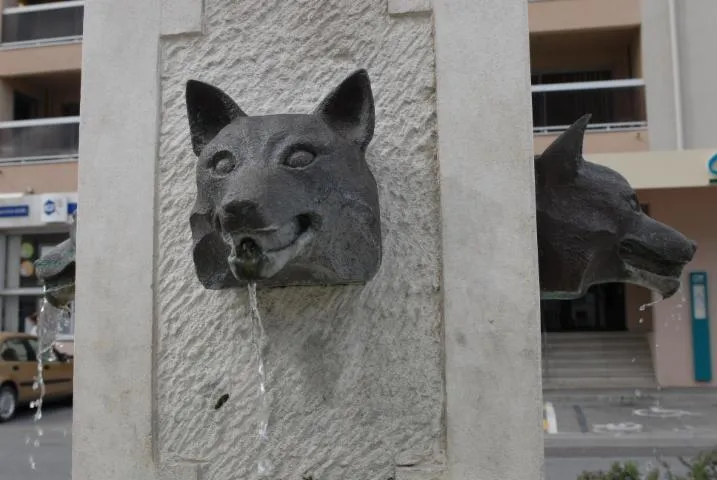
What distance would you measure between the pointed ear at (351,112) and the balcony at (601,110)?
439 inches

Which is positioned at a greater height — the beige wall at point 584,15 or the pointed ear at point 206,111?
the beige wall at point 584,15

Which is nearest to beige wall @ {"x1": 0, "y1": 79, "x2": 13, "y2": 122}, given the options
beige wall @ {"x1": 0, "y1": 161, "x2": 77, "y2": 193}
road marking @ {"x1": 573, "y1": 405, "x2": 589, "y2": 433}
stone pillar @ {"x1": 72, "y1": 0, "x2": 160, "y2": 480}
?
beige wall @ {"x1": 0, "y1": 161, "x2": 77, "y2": 193}

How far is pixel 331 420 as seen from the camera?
1.71 meters

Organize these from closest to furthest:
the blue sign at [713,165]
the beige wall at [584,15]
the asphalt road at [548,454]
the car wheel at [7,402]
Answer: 1. the asphalt road at [548,454]
2. the blue sign at [713,165]
3. the car wheel at [7,402]
4. the beige wall at [584,15]

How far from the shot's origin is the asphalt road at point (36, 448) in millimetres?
7787

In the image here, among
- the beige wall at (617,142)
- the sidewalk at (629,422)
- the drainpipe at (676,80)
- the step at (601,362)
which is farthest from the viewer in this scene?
the step at (601,362)

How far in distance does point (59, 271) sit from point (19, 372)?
10.7 m

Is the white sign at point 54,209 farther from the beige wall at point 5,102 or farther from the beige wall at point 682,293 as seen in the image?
the beige wall at point 682,293

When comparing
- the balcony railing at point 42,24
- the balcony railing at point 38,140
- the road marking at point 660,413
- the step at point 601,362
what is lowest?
the road marking at point 660,413

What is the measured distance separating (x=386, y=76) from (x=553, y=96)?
11.4 metres

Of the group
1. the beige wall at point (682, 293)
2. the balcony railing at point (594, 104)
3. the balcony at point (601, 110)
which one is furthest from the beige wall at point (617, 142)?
the beige wall at point (682, 293)

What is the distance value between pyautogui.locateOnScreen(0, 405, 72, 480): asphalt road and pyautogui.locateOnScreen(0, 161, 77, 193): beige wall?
4.29 metres

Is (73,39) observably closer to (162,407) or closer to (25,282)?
(25,282)

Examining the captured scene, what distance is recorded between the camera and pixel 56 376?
12789 mm
